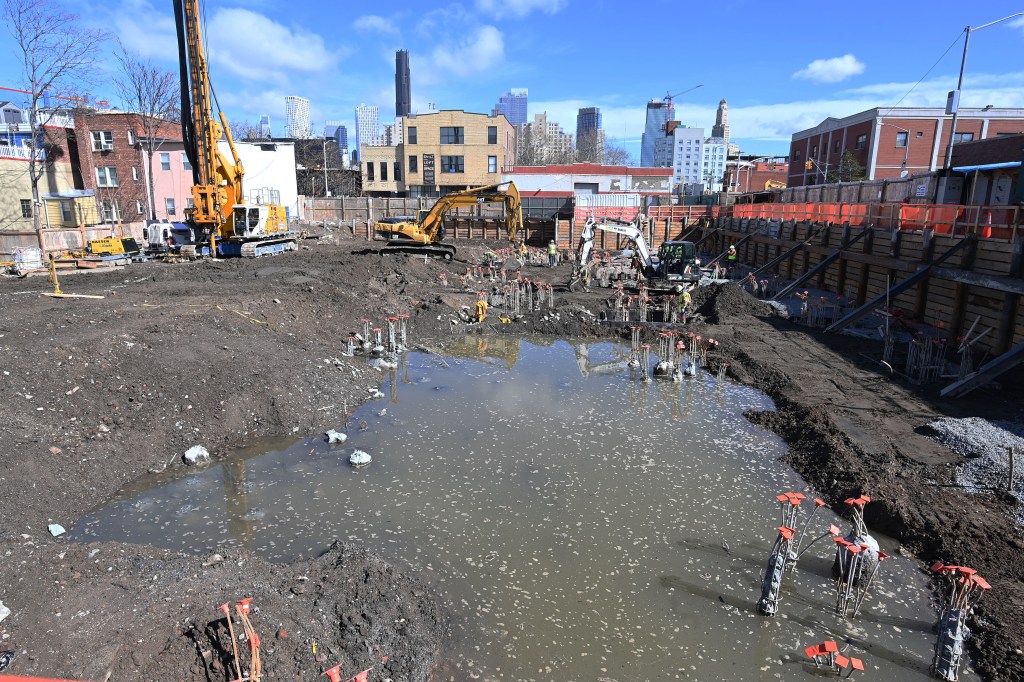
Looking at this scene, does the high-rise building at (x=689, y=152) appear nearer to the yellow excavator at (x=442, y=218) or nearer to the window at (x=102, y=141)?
the yellow excavator at (x=442, y=218)

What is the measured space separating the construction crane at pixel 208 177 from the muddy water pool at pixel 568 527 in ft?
55.4

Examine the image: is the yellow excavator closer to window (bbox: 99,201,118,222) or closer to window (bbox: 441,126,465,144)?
window (bbox: 99,201,118,222)

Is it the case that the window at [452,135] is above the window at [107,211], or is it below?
above

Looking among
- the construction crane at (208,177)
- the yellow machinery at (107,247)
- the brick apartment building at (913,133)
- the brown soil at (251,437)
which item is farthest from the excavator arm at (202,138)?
the brick apartment building at (913,133)

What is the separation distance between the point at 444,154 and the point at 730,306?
1578 inches

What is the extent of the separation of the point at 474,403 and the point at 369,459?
343cm

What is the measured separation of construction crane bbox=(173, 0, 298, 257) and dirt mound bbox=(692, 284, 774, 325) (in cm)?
1972

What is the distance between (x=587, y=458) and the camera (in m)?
10.4

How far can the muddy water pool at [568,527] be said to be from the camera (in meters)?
6.11

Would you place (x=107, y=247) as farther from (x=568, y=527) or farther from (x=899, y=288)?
(x=899, y=288)

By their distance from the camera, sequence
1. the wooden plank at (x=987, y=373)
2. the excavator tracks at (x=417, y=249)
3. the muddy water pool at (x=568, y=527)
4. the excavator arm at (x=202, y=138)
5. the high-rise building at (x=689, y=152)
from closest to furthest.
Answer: the muddy water pool at (x=568, y=527) → the wooden plank at (x=987, y=373) → the excavator arm at (x=202, y=138) → the excavator tracks at (x=417, y=249) → the high-rise building at (x=689, y=152)

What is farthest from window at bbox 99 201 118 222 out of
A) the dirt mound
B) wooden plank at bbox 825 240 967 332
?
wooden plank at bbox 825 240 967 332

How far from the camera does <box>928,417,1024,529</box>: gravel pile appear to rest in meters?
8.52

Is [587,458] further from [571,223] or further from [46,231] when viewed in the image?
[571,223]
